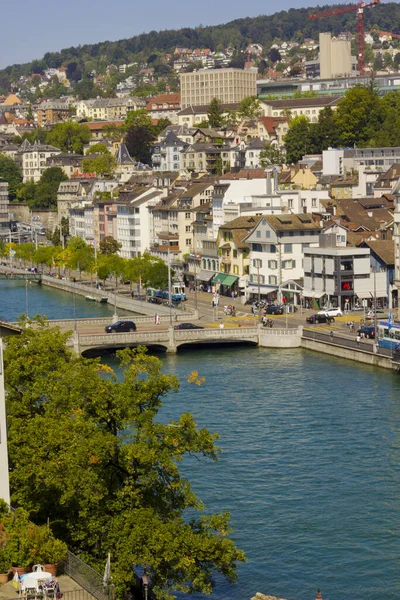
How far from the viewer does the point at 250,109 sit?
168 meters

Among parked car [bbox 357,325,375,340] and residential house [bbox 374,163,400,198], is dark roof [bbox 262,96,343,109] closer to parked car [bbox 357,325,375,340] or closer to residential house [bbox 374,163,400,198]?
residential house [bbox 374,163,400,198]

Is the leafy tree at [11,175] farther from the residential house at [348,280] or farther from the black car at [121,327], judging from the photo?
the black car at [121,327]

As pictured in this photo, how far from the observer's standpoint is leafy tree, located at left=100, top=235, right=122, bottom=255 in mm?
112500

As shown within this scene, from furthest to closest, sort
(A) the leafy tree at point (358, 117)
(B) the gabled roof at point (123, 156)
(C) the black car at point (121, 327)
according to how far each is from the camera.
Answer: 1. (B) the gabled roof at point (123, 156)
2. (A) the leafy tree at point (358, 117)
3. (C) the black car at point (121, 327)

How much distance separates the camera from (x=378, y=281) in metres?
75.9

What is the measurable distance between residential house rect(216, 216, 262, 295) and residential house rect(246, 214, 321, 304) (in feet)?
6.41

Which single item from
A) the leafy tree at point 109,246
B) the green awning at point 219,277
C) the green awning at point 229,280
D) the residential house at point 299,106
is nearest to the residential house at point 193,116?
the residential house at point 299,106

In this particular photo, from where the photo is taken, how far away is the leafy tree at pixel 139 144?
556 ft

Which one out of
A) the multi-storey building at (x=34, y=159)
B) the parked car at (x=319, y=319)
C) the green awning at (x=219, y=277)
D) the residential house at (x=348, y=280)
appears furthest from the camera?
the multi-storey building at (x=34, y=159)

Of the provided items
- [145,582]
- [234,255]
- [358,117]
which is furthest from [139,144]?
[145,582]

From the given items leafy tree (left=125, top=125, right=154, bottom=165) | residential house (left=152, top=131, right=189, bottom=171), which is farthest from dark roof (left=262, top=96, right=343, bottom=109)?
residential house (left=152, top=131, right=189, bottom=171)

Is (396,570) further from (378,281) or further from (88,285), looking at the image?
(88,285)

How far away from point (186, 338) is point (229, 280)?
21.4 metres

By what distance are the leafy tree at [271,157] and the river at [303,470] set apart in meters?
69.4
